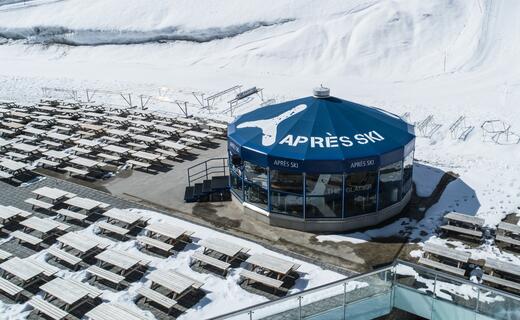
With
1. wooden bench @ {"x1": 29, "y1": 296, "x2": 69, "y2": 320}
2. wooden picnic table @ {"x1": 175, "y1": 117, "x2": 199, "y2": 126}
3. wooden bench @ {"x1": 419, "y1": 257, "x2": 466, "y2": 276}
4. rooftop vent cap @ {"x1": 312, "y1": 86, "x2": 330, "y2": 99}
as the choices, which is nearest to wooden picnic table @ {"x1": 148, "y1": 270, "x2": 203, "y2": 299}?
wooden bench @ {"x1": 29, "y1": 296, "x2": 69, "y2": 320}

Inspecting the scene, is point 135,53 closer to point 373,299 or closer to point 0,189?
point 0,189

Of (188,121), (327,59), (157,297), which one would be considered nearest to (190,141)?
(188,121)

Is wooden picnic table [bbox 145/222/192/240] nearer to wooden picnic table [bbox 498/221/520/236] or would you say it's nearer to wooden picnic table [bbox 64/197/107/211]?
wooden picnic table [bbox 64/197/107/211]

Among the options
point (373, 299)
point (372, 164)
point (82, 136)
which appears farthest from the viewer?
point (82, 136)

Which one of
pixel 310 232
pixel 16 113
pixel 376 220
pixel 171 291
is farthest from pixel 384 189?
pixel 16 113

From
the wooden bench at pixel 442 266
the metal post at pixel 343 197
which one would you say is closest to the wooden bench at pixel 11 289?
the metal post at pixel 343 197

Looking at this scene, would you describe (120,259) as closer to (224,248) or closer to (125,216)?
(125,216)

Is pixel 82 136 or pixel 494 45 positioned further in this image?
pixel 494 45
